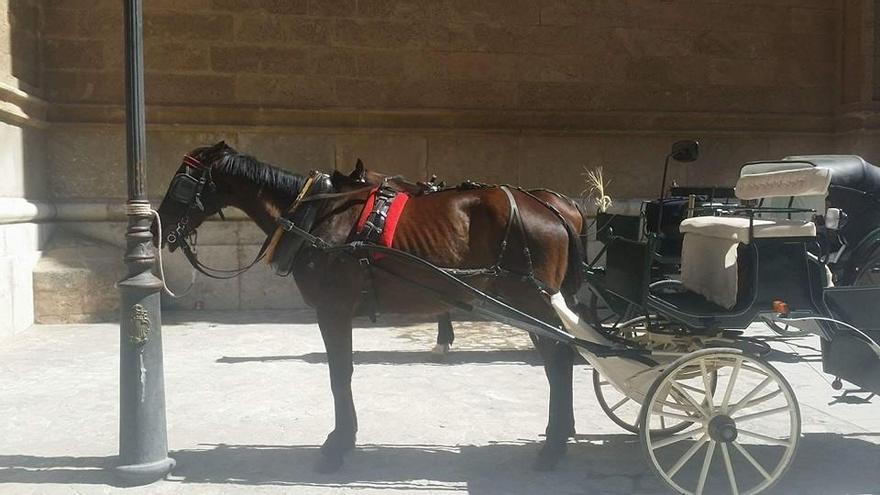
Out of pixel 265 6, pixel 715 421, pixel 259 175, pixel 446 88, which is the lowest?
pixel 715 421

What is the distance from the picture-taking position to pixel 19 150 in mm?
8656

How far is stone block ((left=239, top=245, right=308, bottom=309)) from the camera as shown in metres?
9.70

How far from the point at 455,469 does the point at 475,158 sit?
6409 millimetres

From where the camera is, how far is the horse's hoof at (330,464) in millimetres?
4375

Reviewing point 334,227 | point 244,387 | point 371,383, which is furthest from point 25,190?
point 334,227

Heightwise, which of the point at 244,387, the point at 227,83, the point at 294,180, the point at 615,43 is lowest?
the point at 244,387

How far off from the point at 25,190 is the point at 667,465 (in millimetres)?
7946

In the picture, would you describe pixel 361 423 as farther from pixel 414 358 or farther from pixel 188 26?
pixel 188 26

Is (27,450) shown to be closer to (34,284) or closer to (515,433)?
(515,433)

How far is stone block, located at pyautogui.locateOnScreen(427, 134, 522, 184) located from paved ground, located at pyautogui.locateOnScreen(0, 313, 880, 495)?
3.00 m

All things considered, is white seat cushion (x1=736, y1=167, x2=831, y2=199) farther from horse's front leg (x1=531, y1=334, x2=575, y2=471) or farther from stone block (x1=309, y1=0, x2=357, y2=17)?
stone block (x1=309, y1=0, x2=357, y2=17)

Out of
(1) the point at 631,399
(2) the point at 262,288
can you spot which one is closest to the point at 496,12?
(2) the point at 262,288

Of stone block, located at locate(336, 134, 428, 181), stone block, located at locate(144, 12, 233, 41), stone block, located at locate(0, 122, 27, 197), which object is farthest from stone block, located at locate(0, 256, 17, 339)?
stone block, located at locate(336, 134, 428, 181)

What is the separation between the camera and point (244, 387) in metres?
6.22
